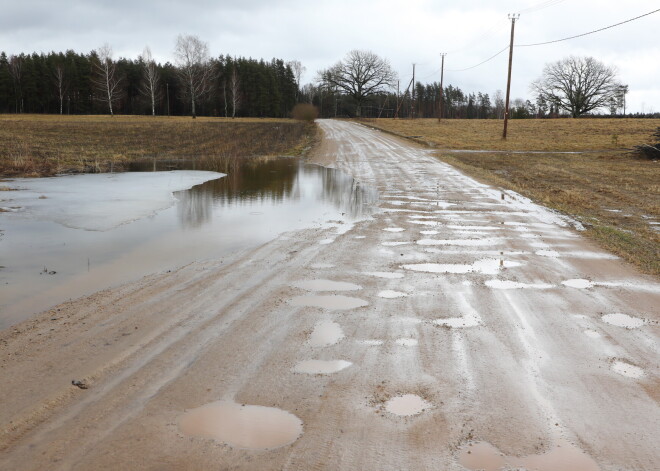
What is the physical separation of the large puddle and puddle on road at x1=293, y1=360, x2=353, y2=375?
120 inches

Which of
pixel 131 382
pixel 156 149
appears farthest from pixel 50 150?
pixel 131 382

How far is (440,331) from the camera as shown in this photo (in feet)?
15.6

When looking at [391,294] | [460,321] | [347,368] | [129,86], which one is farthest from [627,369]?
[129,86]

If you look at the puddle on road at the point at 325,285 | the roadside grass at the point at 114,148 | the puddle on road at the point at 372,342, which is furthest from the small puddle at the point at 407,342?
the roadside grass at the point at 114,148

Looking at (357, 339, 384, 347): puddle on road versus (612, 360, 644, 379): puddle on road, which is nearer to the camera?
(612, 360, 644, 379): puddle on road

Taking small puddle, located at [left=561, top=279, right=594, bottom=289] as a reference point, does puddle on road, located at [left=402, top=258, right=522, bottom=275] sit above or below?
above

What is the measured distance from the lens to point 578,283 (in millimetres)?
6297

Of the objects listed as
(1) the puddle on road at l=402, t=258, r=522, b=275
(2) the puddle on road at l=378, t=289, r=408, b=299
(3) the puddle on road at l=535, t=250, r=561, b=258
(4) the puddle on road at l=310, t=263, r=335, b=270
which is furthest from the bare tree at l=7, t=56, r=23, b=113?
(2) the puddle on road at l=378, t=289, r=408, b=299

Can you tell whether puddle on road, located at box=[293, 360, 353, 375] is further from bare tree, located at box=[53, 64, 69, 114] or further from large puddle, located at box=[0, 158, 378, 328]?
bare tree, located at box=[53, 64, 69, 114]

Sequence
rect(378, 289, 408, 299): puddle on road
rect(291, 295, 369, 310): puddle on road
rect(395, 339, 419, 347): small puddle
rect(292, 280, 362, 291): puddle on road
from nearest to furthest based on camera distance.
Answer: rect(395, 339, 419, 347): small puddle → rect(291, 295, 369, 310): puddle on road → rect(378, 289, 408, 299): puddle on road → rect(292, 280, 362, 291): puddle on road

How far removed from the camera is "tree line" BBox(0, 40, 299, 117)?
7712 centimetres

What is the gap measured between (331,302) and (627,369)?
2.84 metres

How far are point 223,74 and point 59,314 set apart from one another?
305 ft

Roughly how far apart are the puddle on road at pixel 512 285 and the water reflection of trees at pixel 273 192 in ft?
15.1
